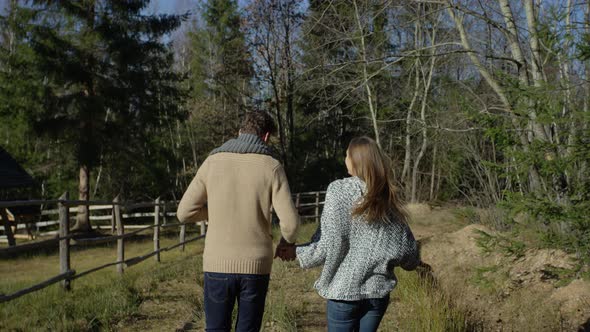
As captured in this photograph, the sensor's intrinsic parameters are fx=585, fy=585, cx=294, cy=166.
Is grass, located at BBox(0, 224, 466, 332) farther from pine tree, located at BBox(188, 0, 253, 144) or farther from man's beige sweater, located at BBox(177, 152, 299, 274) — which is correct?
pine tree, located at BBox(188, 0, 253, 144)

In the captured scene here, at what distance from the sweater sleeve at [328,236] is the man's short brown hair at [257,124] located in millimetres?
544

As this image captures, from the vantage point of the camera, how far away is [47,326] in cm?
480

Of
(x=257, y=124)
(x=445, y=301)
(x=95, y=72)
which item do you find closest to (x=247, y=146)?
(x=257, y=124)

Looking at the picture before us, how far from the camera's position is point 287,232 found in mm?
2951

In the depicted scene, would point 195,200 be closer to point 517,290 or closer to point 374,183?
point 374,183

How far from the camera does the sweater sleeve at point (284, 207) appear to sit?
2.93 metres

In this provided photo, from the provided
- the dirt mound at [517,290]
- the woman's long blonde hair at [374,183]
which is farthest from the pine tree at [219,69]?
the woman's long blonde hair at [374,183]

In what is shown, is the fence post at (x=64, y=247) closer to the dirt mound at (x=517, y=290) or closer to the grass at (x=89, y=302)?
the grass at (x=89, y=302)

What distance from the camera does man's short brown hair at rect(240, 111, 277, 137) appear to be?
305 centimetres

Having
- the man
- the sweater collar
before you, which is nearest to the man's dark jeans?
the man

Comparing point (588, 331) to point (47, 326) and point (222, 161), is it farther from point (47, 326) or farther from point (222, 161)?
point (47, 326)

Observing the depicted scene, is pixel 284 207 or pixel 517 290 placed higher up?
pixel 284 207

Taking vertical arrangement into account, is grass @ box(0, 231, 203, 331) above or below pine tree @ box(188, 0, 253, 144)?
below

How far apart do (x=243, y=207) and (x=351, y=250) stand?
590 millimetres
